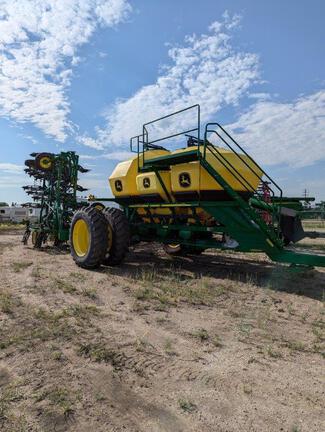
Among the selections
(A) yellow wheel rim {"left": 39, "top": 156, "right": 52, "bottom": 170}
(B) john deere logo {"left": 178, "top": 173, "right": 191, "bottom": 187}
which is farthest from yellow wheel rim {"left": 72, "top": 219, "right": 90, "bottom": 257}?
(A) yellow wheel rim {"left": 39, "top": 156, "right": 52, "bottom": 170}

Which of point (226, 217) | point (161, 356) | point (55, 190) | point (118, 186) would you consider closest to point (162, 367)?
point (161, 356)

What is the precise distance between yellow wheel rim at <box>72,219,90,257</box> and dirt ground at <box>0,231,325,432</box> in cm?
212

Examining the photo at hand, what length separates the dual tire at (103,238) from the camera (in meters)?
7.94

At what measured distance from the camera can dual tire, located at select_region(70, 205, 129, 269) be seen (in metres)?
7.94

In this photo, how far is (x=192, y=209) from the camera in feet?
25.4

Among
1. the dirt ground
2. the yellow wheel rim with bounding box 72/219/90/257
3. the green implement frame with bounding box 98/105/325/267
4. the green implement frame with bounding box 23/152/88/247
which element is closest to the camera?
the dirt ground

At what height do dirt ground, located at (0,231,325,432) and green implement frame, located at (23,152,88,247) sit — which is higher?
green implement frame, located at (23,152,88,247)

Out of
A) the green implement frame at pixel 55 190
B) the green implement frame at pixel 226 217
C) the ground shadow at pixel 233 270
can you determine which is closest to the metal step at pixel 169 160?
the green implement frame at pixel 226 217

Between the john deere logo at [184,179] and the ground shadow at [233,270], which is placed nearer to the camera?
the ground shadow at [233,270]

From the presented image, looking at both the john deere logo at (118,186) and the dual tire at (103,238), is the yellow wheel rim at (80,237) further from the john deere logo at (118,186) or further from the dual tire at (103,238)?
the john deere logo at (118,186)

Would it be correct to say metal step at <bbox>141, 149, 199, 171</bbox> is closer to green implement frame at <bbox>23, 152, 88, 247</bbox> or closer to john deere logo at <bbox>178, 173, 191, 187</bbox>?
john deere logo at <bbox>178, 173, 191, 187</bbox>

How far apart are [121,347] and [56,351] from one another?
64 cm

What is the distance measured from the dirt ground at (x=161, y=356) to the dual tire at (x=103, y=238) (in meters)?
1.12

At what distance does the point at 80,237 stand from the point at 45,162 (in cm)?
404
